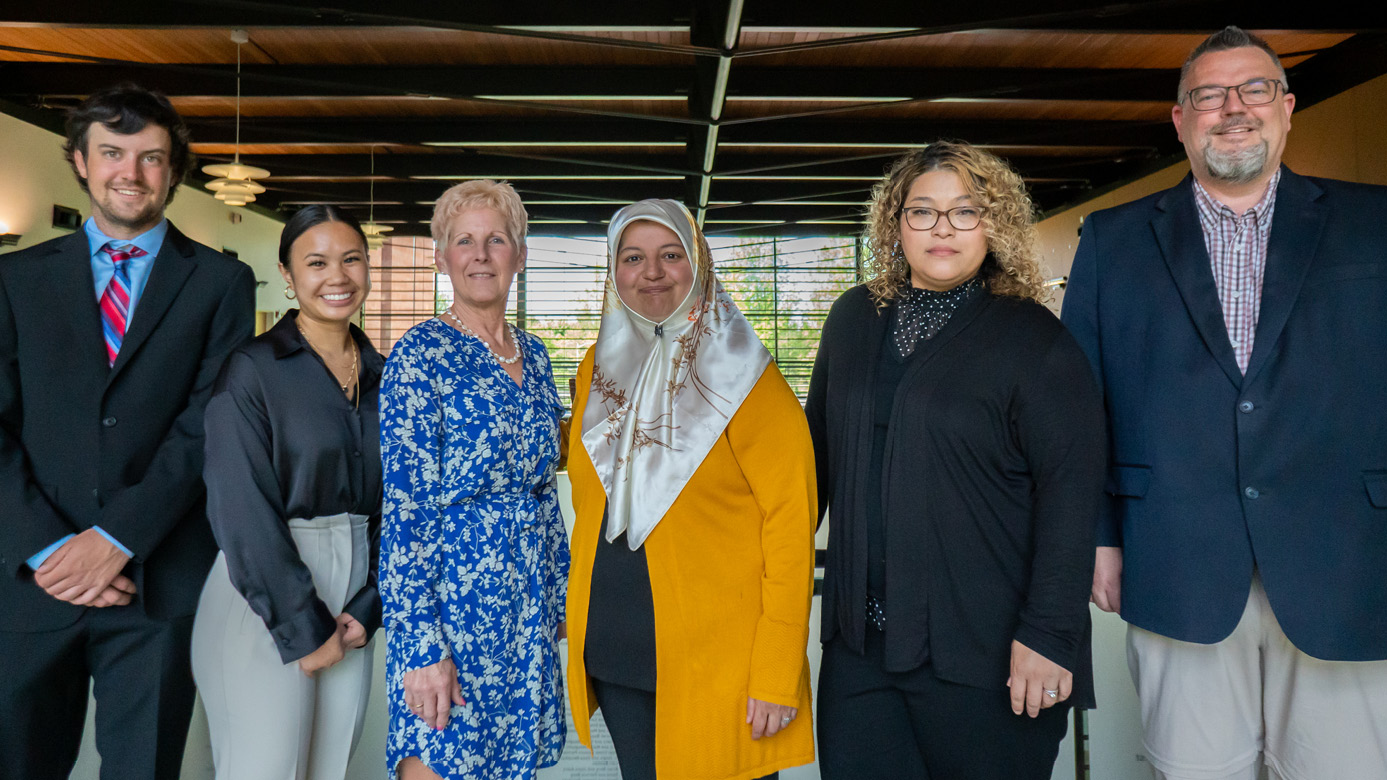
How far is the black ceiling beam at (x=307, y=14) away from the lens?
20.9 ft

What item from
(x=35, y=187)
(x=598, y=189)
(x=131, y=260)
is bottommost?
(x=131, y=260)

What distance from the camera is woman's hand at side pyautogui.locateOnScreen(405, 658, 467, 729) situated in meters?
1.90

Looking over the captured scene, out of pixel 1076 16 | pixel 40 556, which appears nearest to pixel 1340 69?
pixel 1076 16

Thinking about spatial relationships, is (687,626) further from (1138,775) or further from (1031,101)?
(1031,101)

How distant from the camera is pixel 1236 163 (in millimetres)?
1938

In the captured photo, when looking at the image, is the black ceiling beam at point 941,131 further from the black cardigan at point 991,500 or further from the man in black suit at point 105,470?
the black cardigan at point 991,500

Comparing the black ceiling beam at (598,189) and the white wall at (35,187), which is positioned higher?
the black ceiling beam at (598,189)

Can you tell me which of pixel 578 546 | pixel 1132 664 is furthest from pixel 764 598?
pixel 1132 664

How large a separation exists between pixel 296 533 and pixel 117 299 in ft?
2.55

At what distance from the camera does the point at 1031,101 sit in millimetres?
9242

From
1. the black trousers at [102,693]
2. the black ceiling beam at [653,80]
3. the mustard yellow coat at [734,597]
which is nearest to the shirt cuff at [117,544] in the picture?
the black trousers at [102,693]

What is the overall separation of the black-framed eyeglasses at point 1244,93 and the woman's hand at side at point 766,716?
1549 mm

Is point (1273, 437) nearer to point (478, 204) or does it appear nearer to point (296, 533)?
point (478, 204)

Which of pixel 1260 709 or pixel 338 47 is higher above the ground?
pixel 338 47
